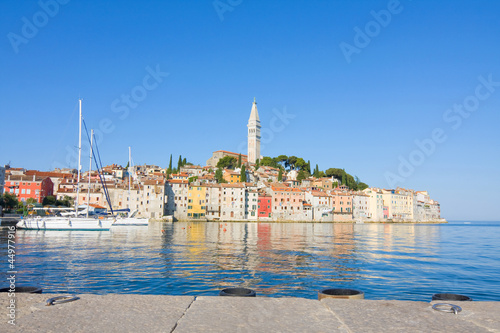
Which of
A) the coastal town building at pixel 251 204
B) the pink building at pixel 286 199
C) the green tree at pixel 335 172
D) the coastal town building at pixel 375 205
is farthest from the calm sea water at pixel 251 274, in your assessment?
the green tree at pixel 335 172

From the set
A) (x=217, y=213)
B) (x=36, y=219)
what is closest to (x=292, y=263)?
(x=36, y=219)

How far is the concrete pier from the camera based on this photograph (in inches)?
126

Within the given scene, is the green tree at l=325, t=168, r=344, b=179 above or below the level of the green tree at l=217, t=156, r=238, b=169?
below

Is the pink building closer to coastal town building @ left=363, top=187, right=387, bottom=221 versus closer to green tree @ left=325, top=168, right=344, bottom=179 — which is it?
coastal town building @ left=363, top=187, right=387, bottom=221

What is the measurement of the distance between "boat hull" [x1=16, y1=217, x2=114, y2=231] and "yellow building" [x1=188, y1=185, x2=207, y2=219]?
45690mm

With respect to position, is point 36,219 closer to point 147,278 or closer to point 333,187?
point 147,278

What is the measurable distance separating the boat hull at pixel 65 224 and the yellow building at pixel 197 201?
45.7 metres

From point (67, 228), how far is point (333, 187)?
89039 millimetres

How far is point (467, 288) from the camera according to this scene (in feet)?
42.9

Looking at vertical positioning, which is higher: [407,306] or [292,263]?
[407,306]

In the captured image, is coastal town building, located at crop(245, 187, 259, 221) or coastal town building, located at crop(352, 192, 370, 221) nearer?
coastal town building, located at crop(245, 187, 259, 221)

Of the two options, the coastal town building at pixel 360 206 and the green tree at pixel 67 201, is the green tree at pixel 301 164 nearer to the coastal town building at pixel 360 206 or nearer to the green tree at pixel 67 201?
the coastal town building at pixel 360 206

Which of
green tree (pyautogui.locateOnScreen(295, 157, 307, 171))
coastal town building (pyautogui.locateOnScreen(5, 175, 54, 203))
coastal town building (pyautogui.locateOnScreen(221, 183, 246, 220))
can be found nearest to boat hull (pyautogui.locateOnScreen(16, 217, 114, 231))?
coastal town building (pyautogui.locateOnScreen(5, 175, 54, 203))

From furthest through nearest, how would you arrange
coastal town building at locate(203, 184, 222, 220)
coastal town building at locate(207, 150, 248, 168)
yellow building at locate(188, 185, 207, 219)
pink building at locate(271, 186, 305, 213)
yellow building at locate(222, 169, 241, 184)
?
1. coastal town building at locate(207, 150, 248, 168)
2. yellow building at locate(222, 169, 241, 184)
3. pink building at locate(271, 186, 305, 213)
4. coastal town building at locate(203, 184, 222, 220)
5. yellow building at locate(188, 185, 207, 219)
